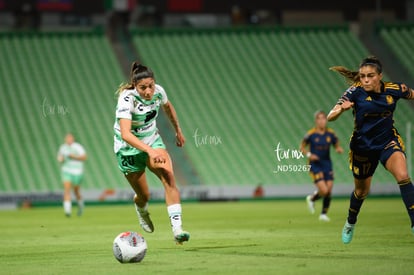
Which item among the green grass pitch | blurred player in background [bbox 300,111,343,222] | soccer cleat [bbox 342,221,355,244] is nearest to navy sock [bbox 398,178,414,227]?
the green grass pitch

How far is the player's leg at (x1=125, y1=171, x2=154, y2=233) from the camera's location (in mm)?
13648

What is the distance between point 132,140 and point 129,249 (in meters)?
1.66

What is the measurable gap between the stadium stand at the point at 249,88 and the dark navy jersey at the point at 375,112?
18081mm

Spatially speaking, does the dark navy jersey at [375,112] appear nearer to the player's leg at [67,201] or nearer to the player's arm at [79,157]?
the player's leg at [67,201]

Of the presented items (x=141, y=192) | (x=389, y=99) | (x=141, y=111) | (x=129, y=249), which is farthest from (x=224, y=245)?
(x=389, y=99)

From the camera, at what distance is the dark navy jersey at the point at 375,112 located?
39.4 feet

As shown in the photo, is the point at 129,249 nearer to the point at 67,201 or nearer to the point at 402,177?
the point at 402,177

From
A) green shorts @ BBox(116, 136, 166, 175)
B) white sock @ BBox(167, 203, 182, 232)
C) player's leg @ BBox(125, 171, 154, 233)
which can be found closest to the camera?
white sock @ BBox(167, 203, 182, 232)

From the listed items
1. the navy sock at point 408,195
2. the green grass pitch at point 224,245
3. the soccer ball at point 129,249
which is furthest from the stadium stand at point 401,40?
the soccer ball at point 129,249

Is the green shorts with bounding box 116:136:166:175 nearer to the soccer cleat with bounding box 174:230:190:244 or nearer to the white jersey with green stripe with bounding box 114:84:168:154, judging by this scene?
the white jersey with green stripe with bounding box 114:84:168:154

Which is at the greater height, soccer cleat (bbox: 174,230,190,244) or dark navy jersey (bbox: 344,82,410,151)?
dark navy jersey (bbox: 344,82,410,151)

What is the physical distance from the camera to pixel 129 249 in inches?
425

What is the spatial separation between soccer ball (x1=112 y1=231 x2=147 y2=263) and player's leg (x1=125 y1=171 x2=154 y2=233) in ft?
8.92

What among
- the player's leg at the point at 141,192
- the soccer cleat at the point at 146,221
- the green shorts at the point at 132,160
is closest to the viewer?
the green shorts at the point at 132,160
